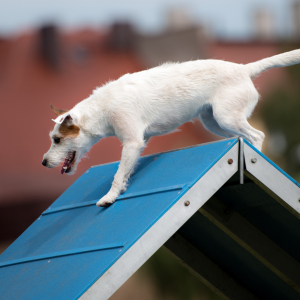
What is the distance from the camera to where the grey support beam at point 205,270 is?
12.4ft

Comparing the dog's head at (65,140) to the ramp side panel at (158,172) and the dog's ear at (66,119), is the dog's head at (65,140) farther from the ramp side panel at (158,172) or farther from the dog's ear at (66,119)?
the ramp side panel at (158,172)

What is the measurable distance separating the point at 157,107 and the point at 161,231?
1.02 m

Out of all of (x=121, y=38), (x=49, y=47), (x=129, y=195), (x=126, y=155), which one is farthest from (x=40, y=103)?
(x=129, y=195)

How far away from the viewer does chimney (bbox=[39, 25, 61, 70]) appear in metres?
11.7

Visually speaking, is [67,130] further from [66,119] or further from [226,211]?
[226,211]

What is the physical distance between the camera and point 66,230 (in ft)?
11.1

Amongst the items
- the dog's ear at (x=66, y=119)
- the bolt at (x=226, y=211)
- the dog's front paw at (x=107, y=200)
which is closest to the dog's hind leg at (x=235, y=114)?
the bolt at (x=226, y=211)

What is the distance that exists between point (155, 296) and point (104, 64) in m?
5.73

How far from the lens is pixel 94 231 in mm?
3115

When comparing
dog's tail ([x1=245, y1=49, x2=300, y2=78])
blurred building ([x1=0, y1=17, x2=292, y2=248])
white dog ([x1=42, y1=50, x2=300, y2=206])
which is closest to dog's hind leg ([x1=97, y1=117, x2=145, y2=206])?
white dog ([x1=42, y1=50, x2=300, y2=206])

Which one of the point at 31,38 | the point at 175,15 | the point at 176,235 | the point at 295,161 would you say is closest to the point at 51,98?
the point at 31,38

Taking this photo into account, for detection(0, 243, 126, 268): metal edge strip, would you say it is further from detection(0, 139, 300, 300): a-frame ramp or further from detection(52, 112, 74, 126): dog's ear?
detection(52, 112, 74, 126): dog's ear

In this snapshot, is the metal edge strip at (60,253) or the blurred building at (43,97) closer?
the metal edge strip at (60,253)

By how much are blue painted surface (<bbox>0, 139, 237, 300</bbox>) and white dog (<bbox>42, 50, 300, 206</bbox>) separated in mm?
213
